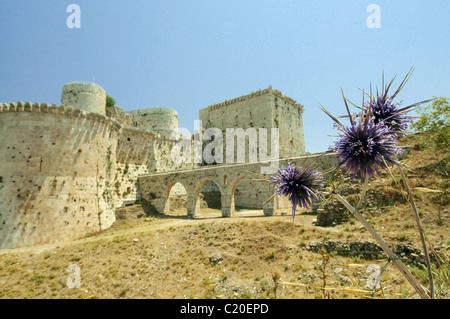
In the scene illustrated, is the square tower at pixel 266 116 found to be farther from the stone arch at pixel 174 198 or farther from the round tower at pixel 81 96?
the round tower at pixel 81 96

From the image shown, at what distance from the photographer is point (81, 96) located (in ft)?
105

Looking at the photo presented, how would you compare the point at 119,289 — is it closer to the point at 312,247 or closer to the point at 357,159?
the point at 312,247

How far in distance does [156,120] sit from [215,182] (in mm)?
23745

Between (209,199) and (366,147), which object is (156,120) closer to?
(209,199)

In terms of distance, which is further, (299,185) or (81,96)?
(81,96)

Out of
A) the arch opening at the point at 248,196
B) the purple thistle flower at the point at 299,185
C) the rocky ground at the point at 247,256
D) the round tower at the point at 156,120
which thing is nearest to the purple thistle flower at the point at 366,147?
the purple thistle flower at the point at 299,185

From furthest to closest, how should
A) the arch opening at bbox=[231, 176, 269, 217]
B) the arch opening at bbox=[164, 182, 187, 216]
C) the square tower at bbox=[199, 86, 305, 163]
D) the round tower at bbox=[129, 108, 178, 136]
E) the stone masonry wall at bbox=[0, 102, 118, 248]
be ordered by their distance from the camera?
the round tower at bbox=[129, 108, 178, 136]
the square tower at bbox=[199, 86, 305, 163]
the arch opening at bbox=[231, 176, 269, 217]
the arch opening at bbox=[164, 182, 187, 216]
the stone masonry wall at bbox=[0, 102, 118, 248]

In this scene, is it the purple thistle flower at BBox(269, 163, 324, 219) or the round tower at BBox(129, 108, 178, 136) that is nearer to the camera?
the purple thistle flower at BBox(269, 163, 324, 219)

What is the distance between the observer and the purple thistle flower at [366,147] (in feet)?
10.3

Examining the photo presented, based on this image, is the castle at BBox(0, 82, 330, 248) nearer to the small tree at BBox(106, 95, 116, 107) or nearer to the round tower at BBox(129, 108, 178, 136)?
the small tree at BBox(106, 95, 116, 107)

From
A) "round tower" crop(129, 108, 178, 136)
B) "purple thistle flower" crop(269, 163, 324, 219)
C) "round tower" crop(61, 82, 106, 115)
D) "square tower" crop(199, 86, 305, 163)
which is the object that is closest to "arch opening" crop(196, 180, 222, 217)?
"square tower" crop(199, 86, 305, 163)

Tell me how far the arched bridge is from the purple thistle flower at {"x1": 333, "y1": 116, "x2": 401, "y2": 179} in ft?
53.9

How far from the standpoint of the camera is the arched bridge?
2126 centimetres

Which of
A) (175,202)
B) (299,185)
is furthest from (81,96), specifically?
(299,185)
